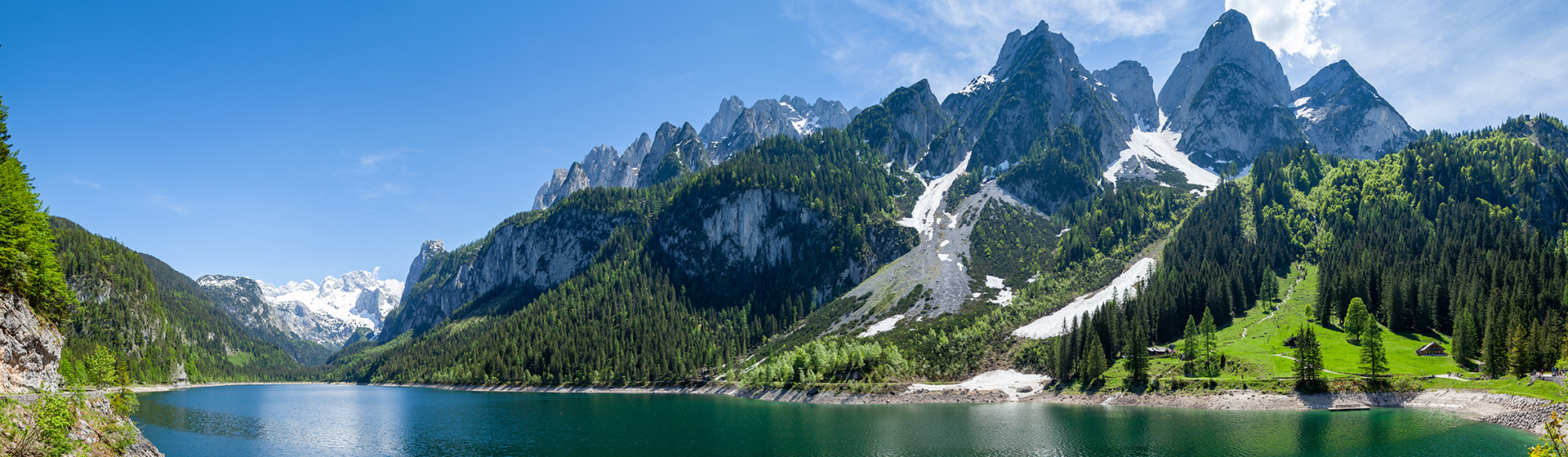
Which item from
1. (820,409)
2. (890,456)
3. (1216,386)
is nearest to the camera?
(890,456)

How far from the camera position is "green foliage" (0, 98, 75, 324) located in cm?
4544

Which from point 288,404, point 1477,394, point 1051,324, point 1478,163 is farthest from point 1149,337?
point 288,404

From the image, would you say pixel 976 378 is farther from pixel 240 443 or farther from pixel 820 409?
pixel 240 443

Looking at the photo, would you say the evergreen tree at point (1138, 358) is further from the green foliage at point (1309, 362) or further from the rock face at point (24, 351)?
the rock face at point (24, 351)

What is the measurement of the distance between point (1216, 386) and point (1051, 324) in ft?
197

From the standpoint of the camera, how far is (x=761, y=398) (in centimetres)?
14575

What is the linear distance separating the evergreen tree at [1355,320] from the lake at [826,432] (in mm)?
38222

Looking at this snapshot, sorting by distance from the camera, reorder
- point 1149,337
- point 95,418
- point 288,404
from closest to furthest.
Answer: point 95,418, point 1149,337, point 288,404

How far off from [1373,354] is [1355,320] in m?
29.0

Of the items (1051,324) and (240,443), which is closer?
(240,443)

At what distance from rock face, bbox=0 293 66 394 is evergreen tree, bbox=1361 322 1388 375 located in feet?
483

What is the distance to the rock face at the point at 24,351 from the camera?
1730 inches

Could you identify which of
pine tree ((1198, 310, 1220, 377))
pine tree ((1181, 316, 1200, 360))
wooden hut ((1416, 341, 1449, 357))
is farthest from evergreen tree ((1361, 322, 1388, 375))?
pine tree ((1181, 316, 1200, 360))

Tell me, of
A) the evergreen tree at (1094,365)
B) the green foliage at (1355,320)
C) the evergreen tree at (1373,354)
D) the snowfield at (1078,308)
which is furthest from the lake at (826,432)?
the snowfield at (1078,308)
